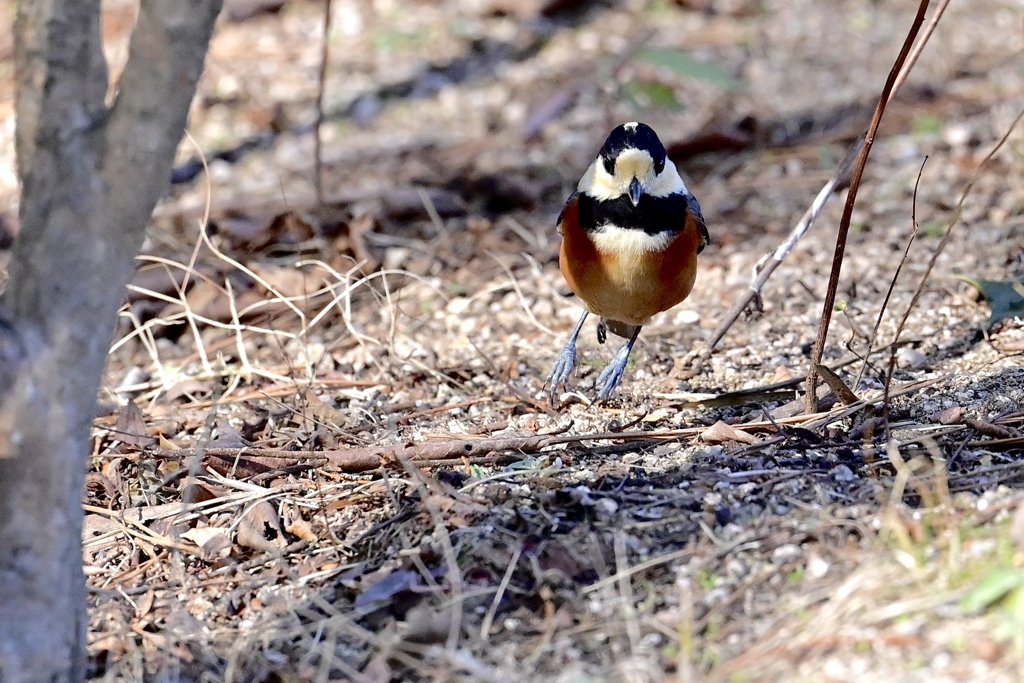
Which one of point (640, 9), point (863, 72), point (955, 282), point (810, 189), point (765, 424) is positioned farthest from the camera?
point (640, 9)

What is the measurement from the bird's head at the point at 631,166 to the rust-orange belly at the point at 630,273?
18 centimetres

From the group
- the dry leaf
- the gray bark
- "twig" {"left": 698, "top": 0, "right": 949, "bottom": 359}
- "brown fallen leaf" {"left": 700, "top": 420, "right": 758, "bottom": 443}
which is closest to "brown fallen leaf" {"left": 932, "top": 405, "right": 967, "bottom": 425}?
"brown fallen leaf" {"left": 700, "top": 420, "right": 758, "bottom": 443}

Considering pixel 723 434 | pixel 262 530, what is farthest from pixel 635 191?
pixel 262 530

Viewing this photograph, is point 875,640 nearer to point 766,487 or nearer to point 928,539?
point 928,539

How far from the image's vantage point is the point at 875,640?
228 centimetres

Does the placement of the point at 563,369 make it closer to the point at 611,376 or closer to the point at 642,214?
the point at 611,376

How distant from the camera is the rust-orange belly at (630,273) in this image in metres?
4.26

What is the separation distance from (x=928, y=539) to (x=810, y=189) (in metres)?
3.80

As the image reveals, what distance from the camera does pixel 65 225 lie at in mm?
2281

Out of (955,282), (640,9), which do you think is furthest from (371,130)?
(955,282)

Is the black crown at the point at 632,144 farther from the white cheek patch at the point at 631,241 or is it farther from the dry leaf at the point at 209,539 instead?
the dry leaf at the point at 209,539

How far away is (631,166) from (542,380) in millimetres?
922

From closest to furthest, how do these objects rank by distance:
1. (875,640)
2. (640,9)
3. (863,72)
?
(875,640), (863,72), (640,9)

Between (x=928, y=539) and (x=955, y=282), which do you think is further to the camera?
(x=955, y=282)
